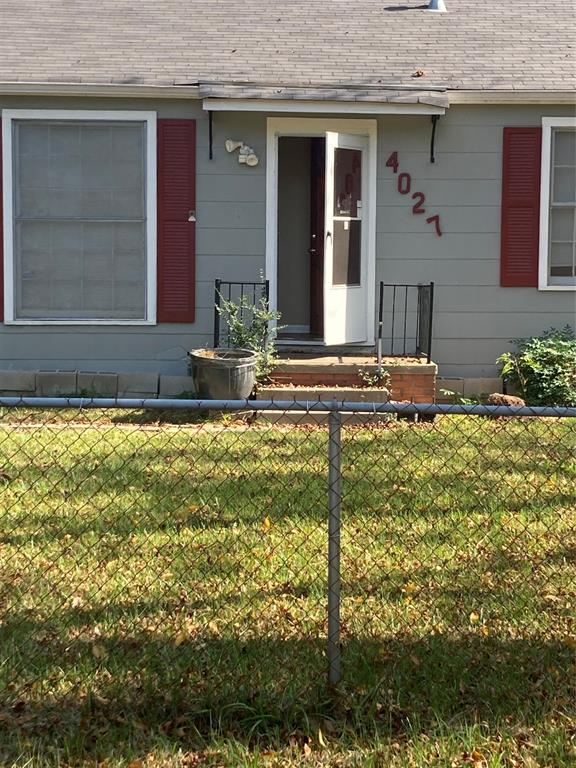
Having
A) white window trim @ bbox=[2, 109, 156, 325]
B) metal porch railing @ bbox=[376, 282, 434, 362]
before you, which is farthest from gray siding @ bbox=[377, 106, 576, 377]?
white window trim @ bbox=[2, 109, 156, 325]

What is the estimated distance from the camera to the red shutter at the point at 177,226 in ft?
30.0

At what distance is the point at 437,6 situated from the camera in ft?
36.8

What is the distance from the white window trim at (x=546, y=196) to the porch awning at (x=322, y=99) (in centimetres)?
113

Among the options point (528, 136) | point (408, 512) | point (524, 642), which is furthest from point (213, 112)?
point (524, 642)

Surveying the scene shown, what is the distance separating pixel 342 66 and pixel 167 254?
2.59m

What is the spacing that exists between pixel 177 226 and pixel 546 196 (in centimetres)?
368

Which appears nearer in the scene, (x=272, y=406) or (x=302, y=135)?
(x=272, y=406)

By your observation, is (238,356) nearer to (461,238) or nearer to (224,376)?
(224,376)

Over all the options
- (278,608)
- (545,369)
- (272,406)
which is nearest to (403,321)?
(545,369)

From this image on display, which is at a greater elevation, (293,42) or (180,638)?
(293,42)

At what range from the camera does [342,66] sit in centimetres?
942

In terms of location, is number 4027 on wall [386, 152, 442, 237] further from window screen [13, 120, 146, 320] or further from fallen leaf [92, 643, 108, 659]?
fallen leaf [92, 643, 108, 659]

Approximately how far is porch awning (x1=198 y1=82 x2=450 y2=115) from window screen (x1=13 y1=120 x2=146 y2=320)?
96 cm

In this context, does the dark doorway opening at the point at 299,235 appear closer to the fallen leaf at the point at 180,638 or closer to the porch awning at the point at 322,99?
the porch awning at the point at 322,99
